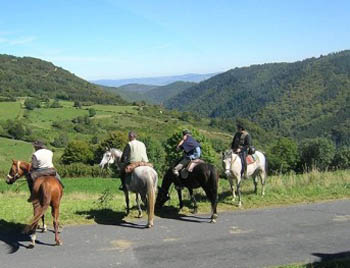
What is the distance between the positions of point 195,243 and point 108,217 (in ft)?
10.8

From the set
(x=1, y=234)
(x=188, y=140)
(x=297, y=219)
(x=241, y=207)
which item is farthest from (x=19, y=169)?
(x=297, y=219)

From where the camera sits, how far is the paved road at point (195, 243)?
8.82m

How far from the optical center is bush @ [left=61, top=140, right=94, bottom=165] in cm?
8388

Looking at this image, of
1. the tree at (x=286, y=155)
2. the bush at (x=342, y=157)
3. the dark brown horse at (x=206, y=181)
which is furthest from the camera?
the tree at (x=286, y=155)

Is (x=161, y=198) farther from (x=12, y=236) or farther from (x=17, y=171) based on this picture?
(x=12, y=236)

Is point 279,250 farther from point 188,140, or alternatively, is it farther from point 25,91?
point 25,91

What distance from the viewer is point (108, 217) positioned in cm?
1222

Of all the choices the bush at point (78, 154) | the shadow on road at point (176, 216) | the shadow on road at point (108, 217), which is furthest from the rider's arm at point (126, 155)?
the bush at point (78, 154)

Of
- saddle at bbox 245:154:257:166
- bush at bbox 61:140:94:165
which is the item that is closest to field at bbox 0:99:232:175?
bush at bbox 61:140:94:165

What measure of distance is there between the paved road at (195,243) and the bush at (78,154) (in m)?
73.8

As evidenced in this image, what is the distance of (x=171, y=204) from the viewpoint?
13.8 metres

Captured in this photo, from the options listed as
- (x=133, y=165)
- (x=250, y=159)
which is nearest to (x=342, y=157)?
(x=250, y=159)

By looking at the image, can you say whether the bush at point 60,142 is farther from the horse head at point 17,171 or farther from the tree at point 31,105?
the horse head at point 17,171

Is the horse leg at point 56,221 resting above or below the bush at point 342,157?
above
